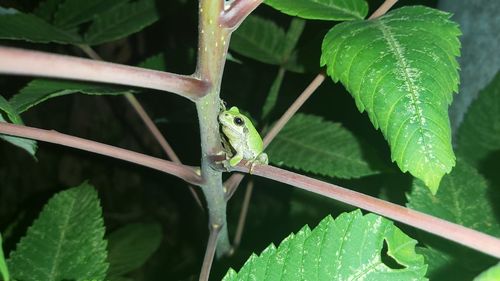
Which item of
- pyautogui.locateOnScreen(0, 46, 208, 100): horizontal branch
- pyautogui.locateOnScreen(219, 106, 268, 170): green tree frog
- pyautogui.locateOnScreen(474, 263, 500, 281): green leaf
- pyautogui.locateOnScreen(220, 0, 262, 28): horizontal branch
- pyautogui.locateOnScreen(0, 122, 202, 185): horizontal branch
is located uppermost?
pyautogui.locateOnScreen(219, 106, 268, 170): green tree frog

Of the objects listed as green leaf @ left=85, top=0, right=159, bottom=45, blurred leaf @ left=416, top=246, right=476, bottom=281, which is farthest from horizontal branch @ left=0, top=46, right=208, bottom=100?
green leaf @ left=85, top=0, right=159, bottom=45

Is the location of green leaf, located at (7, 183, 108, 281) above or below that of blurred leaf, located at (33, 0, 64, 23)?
below

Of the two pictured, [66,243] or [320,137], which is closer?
[66,243]

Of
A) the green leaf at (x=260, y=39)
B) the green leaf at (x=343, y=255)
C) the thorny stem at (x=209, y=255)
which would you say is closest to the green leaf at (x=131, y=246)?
the thorny stem at (x=209, y=255)

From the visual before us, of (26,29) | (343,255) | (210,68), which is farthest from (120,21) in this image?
(343,255)

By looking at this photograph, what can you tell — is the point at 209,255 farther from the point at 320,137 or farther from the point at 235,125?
the point at 320,137

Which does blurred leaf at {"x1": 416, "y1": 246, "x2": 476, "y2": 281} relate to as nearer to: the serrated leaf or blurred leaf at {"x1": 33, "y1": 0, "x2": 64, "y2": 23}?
the serrated leaf
